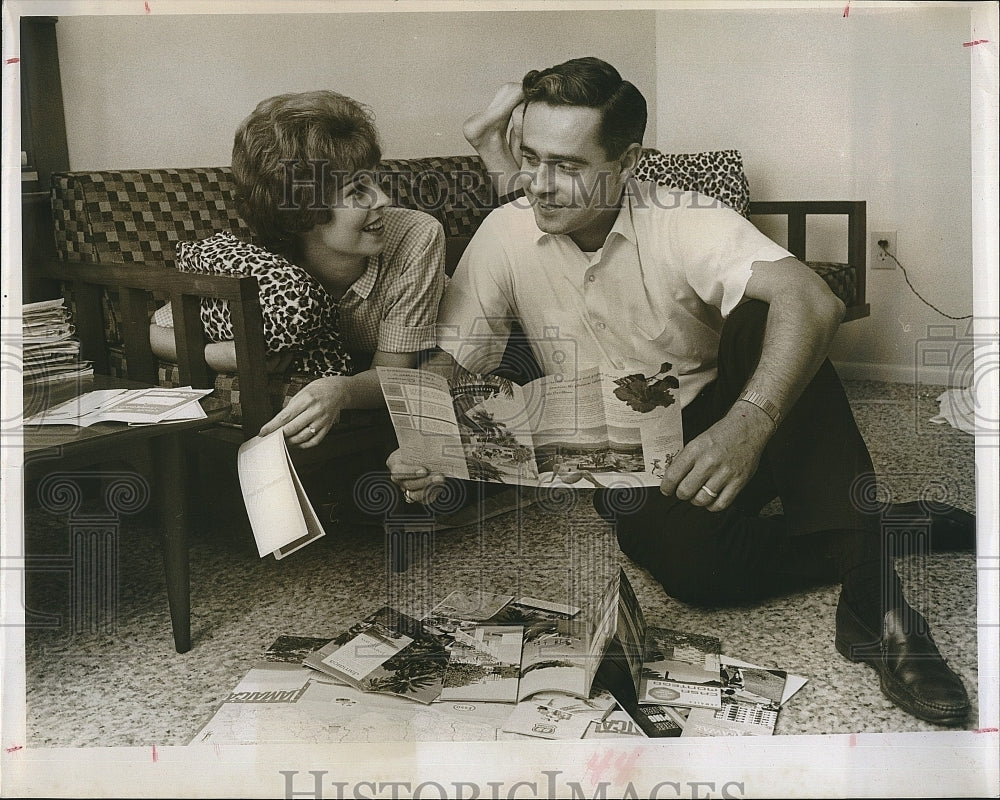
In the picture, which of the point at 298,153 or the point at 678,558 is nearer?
the point at 298,153

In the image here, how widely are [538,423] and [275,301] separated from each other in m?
0.52

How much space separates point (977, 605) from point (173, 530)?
149 cm

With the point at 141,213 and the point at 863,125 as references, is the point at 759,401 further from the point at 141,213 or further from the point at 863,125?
the point at 141,213

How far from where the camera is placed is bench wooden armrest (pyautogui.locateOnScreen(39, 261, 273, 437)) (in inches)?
66.4

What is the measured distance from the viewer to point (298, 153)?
1.68 m

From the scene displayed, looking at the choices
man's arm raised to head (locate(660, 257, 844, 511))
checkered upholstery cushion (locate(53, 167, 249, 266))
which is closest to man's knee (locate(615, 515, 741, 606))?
man's arm raised to head (locate(660, 257, 844, 511))

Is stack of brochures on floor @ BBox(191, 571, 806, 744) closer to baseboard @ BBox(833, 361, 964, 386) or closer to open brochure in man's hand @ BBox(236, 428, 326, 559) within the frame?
open brochure in man's hand @ BBox(236, 428, 326, 559)

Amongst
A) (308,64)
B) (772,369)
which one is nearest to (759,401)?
(772,369)

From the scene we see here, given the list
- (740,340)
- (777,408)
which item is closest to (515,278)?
(740,340)

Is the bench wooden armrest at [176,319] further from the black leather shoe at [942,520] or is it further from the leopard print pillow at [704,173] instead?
the black leather shoe at [942,520]

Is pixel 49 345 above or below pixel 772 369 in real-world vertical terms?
above

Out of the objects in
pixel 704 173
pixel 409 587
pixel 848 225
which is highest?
pixel 704 173

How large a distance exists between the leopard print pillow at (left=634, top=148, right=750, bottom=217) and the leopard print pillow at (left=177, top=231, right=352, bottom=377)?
0.63 metres

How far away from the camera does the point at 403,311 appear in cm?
175
